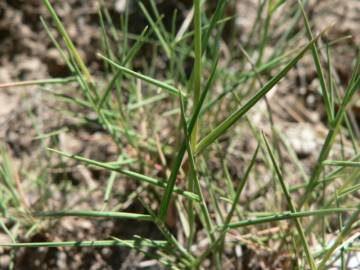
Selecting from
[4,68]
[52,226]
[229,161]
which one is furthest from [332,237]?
[4,68]

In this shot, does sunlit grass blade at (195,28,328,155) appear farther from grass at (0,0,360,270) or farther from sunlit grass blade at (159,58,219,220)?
grass at (0,0,360,270)

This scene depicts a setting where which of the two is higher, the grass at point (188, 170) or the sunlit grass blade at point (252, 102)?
the sunlit grass blade at point (252, 102)

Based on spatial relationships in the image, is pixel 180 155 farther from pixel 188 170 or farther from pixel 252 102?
pixel 188 170

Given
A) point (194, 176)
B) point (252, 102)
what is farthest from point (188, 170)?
point (252, 102)

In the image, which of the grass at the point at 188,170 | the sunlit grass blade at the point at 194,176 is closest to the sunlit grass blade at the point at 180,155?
the sunlit grass blade at the point at 194,176

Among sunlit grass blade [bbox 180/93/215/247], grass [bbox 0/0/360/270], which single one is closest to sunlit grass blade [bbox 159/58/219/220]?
sunlit grass blade [bbox 180/93/215/247]

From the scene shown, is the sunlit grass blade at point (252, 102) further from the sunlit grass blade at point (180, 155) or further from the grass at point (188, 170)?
the grass at point (188, 170)

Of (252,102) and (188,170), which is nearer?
(252,102)

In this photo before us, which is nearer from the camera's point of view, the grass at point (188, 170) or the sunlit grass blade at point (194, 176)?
the sunlit grass blade at point (194, 176)

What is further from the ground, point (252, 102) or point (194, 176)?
point (252, 102)

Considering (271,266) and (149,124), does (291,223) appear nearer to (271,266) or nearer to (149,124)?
(271,266)

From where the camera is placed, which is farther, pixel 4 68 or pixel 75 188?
pixel 4 68
